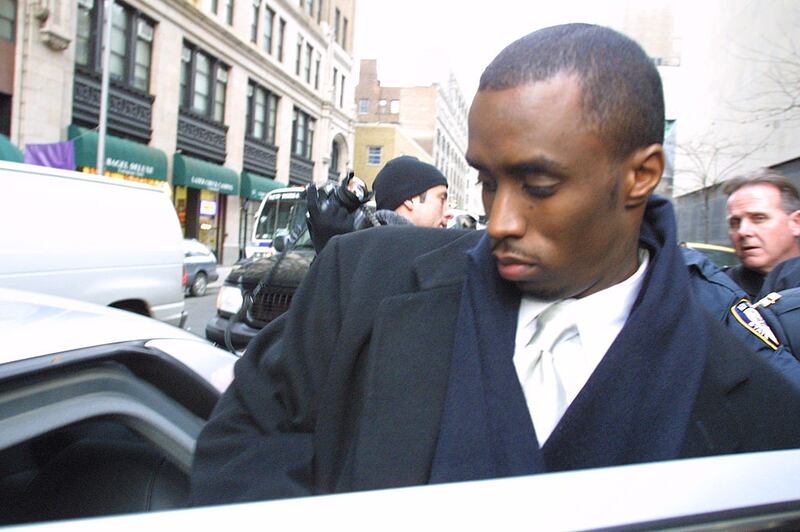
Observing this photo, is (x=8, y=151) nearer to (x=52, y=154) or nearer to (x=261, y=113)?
(x=52, y=154)

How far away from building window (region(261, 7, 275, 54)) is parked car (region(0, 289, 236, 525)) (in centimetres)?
2915

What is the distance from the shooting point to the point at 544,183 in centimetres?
115

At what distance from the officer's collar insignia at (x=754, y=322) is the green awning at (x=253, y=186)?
25.8 metres

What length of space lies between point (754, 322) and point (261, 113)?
29294 mm

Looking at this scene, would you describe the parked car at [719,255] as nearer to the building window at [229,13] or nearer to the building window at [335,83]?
the building window at [229,13]

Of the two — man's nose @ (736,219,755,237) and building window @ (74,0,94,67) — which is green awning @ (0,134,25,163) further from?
man's nose @ (736,219,755,237)

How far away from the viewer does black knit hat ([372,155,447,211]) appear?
4.28m

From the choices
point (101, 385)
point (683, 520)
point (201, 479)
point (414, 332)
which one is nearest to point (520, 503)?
point (683, 520)

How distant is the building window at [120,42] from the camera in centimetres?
1812

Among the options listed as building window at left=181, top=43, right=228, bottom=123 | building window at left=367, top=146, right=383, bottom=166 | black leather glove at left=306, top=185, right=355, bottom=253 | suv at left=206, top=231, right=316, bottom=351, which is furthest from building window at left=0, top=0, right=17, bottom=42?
building window at left=367, top=146, right=383, bottom=166

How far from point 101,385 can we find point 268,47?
30037 mm

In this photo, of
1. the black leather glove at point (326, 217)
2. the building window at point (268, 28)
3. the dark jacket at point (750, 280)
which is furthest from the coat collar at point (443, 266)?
the building window at point (268, 28)

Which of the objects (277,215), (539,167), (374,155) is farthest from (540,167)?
(374,155)

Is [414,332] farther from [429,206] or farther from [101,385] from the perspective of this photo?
[429,206]
